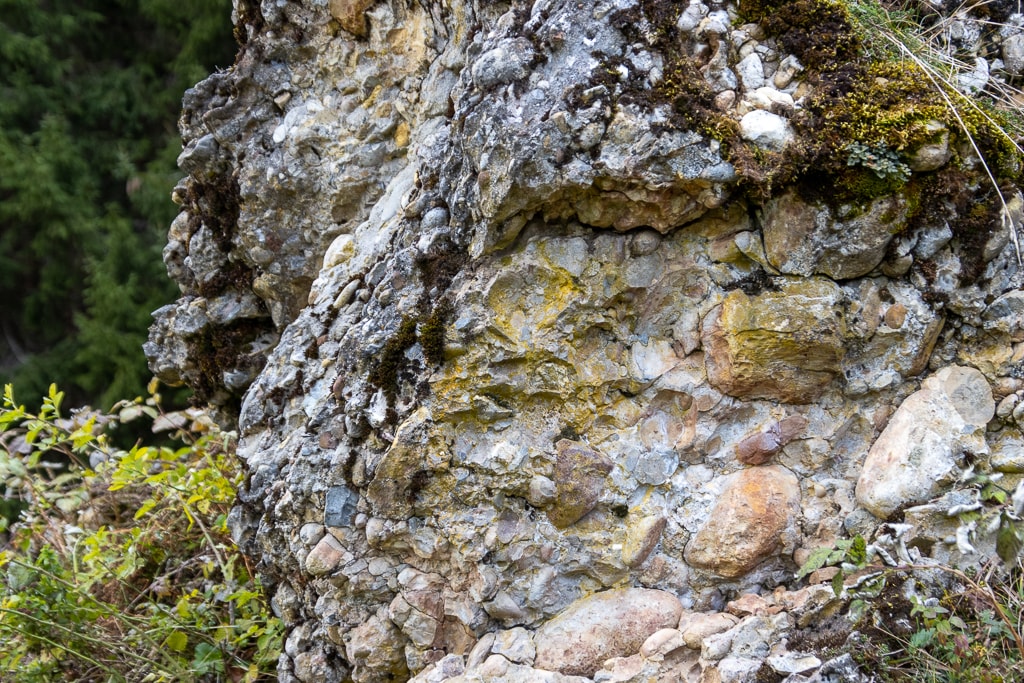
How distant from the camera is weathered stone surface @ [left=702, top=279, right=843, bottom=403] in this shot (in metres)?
2.21

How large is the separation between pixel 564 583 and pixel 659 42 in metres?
1.68

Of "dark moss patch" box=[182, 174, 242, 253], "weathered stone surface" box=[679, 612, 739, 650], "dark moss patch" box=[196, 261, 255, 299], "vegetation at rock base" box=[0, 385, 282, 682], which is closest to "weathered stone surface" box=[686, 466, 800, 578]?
"weathered stone surface" box=[679, 612, 739, 650]

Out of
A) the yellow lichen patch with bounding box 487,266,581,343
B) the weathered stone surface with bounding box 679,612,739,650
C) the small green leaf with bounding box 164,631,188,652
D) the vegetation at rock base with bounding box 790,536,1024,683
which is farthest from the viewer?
the small green leaf with bounding box 164,631,188,652

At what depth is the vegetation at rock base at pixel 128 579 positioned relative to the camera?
9.53 ft

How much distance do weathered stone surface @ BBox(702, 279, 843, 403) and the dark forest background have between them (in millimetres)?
9141

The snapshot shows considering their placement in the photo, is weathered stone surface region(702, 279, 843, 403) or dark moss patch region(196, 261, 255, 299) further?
dark moss patch region(196, 261, 255, 299)

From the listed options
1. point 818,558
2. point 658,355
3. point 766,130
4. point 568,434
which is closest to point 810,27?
point 766,130

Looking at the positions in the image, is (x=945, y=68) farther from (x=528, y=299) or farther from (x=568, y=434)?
(x=568, y=434)

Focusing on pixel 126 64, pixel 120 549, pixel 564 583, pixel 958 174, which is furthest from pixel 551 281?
pixel 126 64

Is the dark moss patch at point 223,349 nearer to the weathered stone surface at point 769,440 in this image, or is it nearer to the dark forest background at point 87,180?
the weathered stone surface at point 769,440

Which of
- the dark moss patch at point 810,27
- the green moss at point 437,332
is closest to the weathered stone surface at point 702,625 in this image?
the green moss at point 437,332

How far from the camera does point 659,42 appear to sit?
2270 millimetres

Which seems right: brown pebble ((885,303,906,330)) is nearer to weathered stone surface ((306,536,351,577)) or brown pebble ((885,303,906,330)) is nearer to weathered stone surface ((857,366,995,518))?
weathered stone surface ((857,366,995,518))

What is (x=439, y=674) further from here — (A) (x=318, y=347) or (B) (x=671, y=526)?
(A) (x=318, y=347)
